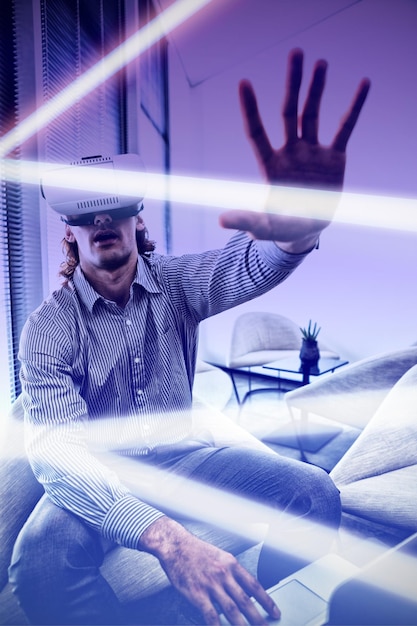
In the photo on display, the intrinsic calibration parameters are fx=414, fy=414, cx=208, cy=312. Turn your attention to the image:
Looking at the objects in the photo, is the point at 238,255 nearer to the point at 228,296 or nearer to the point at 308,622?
the point at 228,296

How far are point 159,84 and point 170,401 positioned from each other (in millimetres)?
1044

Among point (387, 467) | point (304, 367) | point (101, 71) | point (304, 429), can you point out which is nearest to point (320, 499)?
point (387, 467)

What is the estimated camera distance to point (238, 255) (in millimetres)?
792

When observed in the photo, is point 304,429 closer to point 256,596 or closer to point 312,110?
point 256,596

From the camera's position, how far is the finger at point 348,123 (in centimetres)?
58

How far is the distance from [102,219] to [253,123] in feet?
1.05

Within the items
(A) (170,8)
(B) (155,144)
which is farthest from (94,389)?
(A) (170,8)

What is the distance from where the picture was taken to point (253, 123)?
596 millimetres

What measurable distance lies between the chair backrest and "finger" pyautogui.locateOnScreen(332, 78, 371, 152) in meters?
1.53

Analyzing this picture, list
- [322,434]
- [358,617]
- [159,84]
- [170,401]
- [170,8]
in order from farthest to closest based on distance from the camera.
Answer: [322,434] < [159,84] < [170,8] < [170,401] < [358,617]

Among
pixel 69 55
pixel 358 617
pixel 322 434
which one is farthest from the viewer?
pixel 322 434

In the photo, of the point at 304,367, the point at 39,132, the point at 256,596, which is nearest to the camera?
the point at 256,596

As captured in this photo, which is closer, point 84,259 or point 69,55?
point 84,259

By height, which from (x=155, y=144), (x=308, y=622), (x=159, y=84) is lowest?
(x=308, y=622)
